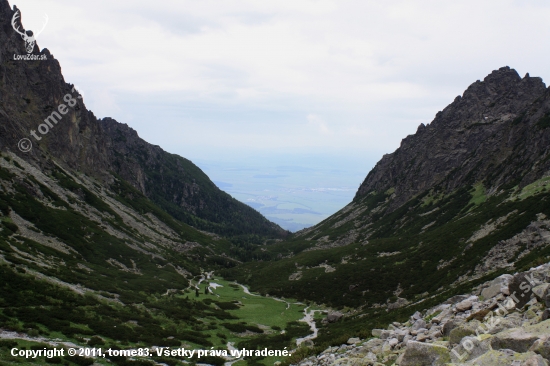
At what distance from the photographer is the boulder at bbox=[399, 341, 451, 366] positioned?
15.6 metres

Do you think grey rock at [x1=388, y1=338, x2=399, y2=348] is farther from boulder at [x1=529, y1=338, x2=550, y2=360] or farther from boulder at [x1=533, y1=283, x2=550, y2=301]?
boulder at [x1=529, y1=338, x2=550, y2=360]

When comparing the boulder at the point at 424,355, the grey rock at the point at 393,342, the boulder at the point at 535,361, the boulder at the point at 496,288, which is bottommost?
the grey rock at the point at 393,342

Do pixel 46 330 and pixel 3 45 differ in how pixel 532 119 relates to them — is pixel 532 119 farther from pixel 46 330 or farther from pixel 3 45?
pixel 3 45

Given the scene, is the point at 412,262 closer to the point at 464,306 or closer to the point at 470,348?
the point at 464,306

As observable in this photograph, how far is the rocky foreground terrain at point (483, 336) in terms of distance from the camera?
13.3m

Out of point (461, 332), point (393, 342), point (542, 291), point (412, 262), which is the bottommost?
point (393, 342)

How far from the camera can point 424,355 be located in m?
16.2

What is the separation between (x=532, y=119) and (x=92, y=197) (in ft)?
542

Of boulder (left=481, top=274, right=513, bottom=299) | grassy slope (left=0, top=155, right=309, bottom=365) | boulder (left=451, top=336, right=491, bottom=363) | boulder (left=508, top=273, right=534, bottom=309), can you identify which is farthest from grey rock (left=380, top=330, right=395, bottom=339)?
grassy slope (left=0, top=155, right=309, bottom=365)

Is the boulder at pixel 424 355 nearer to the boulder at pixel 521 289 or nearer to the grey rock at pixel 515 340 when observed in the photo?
the grey rock at pixel 515 340

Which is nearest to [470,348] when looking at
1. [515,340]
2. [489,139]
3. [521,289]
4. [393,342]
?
[515,340]

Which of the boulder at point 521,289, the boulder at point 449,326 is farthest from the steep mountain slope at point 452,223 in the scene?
the boulder at point 449,326

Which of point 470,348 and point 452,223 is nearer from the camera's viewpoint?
point 470,348

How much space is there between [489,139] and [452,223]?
69.4m
